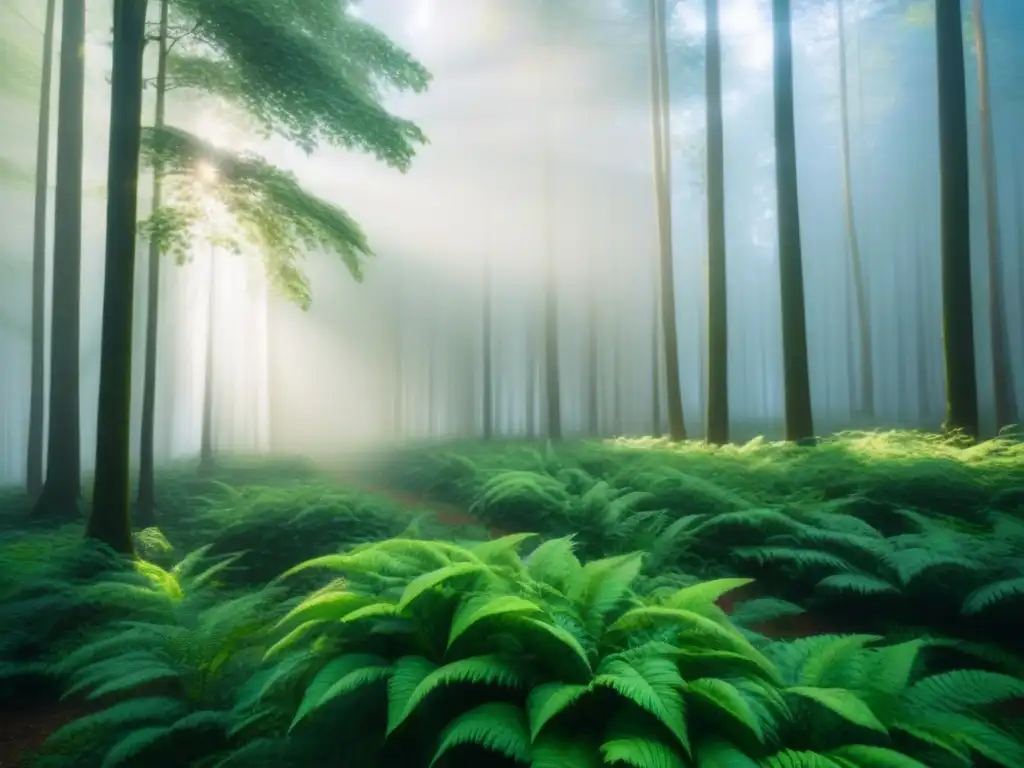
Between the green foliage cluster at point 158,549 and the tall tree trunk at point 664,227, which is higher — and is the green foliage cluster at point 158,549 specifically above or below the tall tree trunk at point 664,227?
below

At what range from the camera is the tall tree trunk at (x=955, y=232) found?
859cm

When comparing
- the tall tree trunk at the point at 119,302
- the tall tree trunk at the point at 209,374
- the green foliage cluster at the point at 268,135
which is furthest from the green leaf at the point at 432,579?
the tall tree trunk at the point at 209,374

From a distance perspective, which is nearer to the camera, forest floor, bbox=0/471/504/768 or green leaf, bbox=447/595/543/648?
green leaf, bbox=447/595/543/648

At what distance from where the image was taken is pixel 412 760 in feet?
8.04

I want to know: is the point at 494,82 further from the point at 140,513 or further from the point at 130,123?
the point at 140,513

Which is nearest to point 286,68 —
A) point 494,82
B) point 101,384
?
point 101,384

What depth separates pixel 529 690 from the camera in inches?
98.5

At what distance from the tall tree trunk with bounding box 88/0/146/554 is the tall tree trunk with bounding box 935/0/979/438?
10.9 meters

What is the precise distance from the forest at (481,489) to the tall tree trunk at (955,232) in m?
0.06

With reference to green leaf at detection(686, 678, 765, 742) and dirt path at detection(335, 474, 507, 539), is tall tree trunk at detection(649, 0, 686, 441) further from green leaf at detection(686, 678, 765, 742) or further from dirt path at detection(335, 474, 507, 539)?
green leaf at detection(686, 678, 765, 742)

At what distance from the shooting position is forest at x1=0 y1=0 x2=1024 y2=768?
2.51 m

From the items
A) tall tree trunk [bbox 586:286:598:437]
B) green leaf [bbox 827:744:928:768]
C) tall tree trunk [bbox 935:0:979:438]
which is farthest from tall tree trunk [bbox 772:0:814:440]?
tall tree trunk [bbox 586:286:598:437]

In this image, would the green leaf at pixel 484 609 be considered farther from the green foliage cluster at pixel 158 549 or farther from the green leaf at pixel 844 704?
the green foliage cluster at pixel 158 549

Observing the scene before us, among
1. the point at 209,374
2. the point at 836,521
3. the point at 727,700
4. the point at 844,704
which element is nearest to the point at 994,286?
the point at 836,521
